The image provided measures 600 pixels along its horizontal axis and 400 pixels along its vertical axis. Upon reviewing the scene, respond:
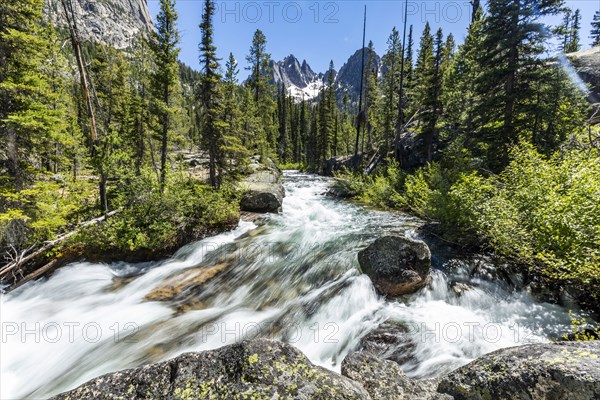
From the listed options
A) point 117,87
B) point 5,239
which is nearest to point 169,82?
point 5,239

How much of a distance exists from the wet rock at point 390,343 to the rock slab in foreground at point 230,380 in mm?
3566

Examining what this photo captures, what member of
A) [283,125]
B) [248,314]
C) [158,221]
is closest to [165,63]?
[158,221]

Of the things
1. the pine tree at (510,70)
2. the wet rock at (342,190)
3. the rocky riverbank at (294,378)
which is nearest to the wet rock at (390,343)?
the rocky riverbank at (294,378)

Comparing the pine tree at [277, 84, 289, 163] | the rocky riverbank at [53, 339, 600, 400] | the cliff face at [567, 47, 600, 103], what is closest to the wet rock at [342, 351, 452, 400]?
the rocky riverbank at [53, 339, 600, 400]

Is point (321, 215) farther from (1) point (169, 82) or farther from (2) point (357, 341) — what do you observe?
(1) point (169, 82)

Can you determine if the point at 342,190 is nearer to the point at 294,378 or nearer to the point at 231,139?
the point at 231,139

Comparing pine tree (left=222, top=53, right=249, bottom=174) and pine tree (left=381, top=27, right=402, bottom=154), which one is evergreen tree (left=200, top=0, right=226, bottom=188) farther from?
pine tree (left=381, top=27, right=402, bottom=154)

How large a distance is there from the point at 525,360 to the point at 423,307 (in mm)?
4279

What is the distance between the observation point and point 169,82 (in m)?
15.5

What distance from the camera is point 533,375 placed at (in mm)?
2367

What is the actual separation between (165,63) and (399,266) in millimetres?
16035

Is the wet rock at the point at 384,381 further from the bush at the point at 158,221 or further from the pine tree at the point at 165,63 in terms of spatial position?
the pine tree at the point at 165,63

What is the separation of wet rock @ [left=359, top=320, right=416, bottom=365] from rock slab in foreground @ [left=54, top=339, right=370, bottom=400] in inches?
140

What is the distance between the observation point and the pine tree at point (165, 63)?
47.1 ft
